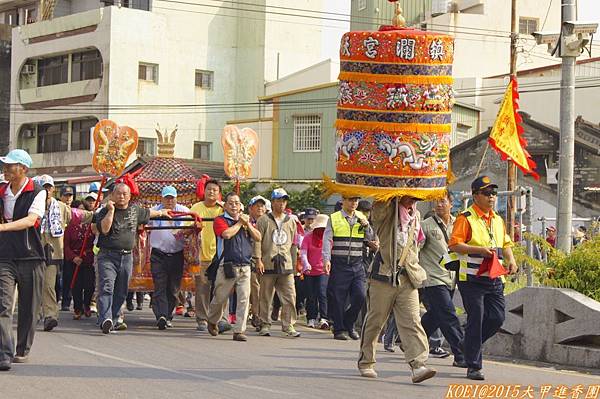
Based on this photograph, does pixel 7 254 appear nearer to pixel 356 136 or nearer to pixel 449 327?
pixel 356 136

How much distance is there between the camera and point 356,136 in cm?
1033

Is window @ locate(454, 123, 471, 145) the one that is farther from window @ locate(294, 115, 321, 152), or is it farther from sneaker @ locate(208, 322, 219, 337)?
sneaker @ locate(208, 322, 219, 337)

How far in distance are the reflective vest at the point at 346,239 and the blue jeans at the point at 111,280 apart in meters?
2.95

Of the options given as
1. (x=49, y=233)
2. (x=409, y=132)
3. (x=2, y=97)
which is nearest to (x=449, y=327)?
(x=409, y=132)

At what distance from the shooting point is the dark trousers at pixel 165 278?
15414mm

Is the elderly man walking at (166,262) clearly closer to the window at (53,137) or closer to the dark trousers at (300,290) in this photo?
the dark trousers at (300,290)

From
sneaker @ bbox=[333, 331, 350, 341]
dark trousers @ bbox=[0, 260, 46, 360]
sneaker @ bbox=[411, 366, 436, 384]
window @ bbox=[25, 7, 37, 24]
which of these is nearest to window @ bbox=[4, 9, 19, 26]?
window @ bbox=[25, 7, 37, 24]

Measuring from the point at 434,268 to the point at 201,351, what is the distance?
3.02 m

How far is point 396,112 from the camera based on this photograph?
33.4ft

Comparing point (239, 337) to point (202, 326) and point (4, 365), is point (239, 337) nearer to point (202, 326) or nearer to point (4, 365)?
point (202, 326)

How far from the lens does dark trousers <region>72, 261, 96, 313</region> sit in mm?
17141

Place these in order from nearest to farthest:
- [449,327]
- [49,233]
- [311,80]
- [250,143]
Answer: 1. [449,327]
2. [49,233]
3. [250,143]
4. [311,80]

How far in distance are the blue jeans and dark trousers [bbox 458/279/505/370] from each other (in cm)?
562

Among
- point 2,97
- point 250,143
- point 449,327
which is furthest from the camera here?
point 2,97
